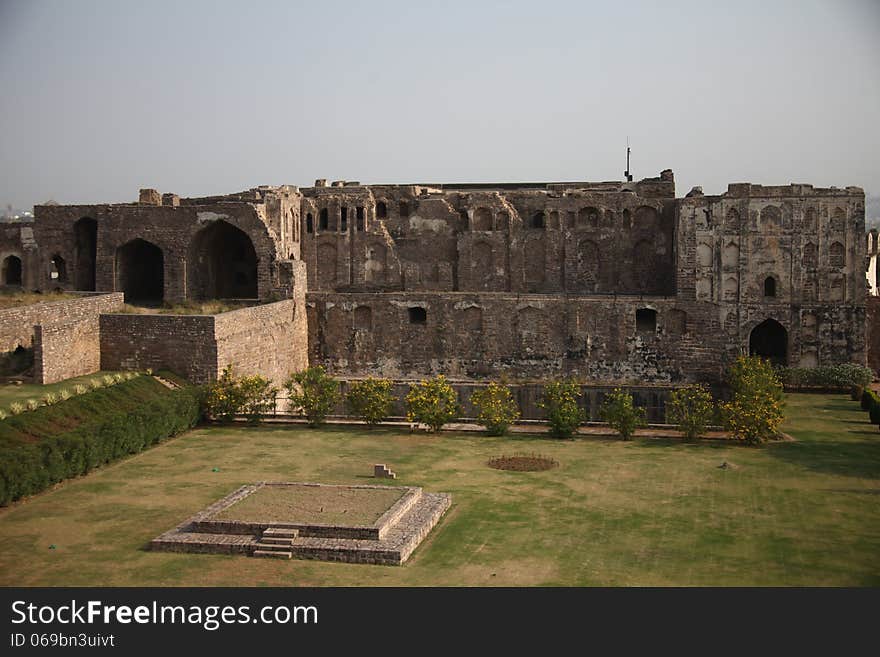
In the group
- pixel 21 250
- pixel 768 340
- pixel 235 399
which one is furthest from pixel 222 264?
pixel 768 340

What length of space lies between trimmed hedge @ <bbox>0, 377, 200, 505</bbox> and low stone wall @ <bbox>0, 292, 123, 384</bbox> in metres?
2.05

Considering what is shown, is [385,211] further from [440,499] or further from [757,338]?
[440,499]

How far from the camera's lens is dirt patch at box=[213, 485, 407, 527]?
1795 centimetres

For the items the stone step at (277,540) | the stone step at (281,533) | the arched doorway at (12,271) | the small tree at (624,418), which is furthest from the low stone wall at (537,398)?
the arched doorway at (12,271)

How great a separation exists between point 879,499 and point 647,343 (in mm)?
16017

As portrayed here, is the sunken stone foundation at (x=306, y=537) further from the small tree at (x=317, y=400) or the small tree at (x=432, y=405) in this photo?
the small tree at (x=317, y=400)

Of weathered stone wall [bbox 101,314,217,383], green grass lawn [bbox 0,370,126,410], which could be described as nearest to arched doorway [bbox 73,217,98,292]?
weathered stone wall [bbox 101,314,217,383]

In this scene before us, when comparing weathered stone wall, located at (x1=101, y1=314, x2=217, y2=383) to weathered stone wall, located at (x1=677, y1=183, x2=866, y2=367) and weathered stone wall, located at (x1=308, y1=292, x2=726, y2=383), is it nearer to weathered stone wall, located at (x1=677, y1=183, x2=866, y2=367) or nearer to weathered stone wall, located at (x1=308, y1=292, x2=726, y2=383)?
weathered stone wall, located at (x1=308, y1=292, x2=726, y2=383)

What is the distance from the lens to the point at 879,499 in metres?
20.0

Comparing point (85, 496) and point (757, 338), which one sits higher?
point (757, 338)

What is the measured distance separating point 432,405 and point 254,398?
4829 millimetres

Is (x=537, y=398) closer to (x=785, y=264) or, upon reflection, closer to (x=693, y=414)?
(x=693, y=414)

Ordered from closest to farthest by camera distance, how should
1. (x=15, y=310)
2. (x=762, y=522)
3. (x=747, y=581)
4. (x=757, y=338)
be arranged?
(x=747, y=581) → (x=762, y=522) → (x=15, y=310) → (x=757, y=338)
